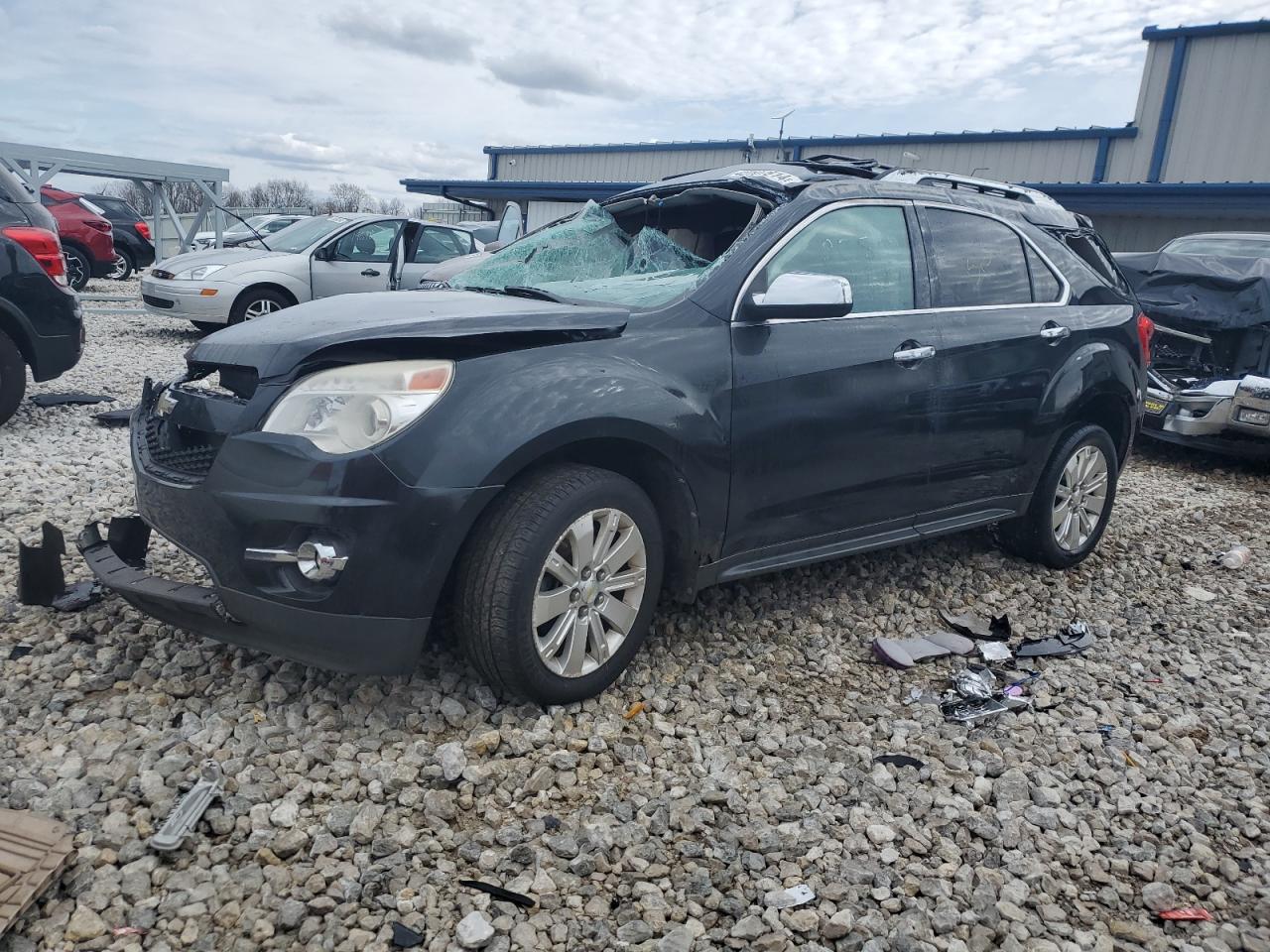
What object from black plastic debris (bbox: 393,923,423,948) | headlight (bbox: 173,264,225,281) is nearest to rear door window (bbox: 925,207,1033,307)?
black plastic debris (bbox: 393,923,423,948)

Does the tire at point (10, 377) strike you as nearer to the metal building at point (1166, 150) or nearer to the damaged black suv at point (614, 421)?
the damaged black suv at point (614, 421)

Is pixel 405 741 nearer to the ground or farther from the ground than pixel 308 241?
nearer to the ground

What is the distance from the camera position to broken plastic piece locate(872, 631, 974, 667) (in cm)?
384

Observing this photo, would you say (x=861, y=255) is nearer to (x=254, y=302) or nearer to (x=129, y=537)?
(x=129, y=537)

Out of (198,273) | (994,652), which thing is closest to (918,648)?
(994,652)

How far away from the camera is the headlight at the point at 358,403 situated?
2746 mm

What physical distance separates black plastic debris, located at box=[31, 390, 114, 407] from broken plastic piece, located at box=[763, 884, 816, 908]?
673 centimetres

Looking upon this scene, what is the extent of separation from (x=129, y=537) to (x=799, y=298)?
2505mm

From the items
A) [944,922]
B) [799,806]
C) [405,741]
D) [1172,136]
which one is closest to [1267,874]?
[944,922]

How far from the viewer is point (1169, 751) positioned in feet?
10.7

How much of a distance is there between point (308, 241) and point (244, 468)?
9.16m

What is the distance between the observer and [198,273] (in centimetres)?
1044

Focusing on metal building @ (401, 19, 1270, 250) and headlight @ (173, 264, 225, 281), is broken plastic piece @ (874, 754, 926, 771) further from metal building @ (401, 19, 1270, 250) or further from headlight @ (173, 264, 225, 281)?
metal building @ (401, 19, 1270, 250)

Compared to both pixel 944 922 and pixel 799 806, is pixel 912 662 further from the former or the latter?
pixel 944 922
